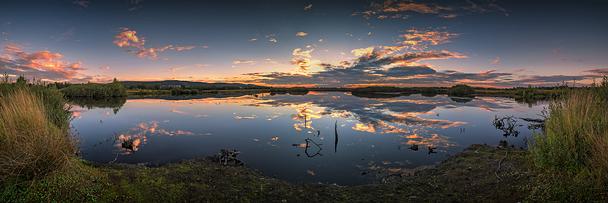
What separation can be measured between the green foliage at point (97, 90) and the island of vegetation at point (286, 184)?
93881 millimetres

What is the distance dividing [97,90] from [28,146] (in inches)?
3925

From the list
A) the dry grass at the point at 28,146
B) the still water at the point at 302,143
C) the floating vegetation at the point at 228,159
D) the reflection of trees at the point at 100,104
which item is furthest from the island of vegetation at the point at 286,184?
the reflection of trees at the point at 100,104

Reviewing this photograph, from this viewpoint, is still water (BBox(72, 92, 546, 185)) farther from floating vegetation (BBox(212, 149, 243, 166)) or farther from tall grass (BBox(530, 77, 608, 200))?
tall grass (BBox(530, 77, 608, 200))

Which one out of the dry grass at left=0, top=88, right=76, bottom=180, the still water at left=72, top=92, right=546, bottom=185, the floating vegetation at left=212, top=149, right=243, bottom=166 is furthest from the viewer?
the still water at left=72, top=92, right=546, bottom=185

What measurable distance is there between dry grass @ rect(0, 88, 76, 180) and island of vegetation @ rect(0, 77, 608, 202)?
0.02 m

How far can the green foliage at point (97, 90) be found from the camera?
90125 mm

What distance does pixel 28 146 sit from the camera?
310 inches

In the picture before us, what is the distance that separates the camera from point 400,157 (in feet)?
61.1

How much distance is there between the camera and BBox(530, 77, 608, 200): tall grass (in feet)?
25.7

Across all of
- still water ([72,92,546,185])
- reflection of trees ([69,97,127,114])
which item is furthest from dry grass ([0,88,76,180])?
reflection of trees ([69,97,127,114])

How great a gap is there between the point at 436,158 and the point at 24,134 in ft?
63.2

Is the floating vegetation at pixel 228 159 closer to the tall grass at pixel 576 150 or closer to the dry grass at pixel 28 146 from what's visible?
the dry grass at pixel 28 146

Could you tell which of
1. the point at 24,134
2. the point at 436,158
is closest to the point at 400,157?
the point at 436,158

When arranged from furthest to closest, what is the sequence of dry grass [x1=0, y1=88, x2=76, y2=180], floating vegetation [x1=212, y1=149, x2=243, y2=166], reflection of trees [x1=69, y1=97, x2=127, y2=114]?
reflection of trees [x1=69, y1=97, x2=127, y2=114]
floating vegetation [x1=212, y1=149, x2=243, y2=166]
dry grass [x1=0, y1=88, x2=76, y2=180]
